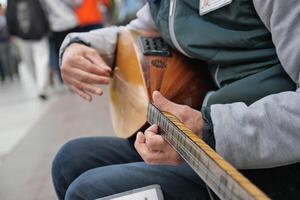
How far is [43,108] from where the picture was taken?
3.97m

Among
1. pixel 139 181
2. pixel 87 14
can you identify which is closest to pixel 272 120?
pixel 139 181

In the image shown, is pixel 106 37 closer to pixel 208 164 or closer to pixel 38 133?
pixel 208 164

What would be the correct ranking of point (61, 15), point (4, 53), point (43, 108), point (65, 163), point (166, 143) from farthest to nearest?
point (4, 53) → point (61, 15) → point (43, 108) → point (65, 163) → point (166, 143)

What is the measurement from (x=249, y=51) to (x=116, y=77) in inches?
22.6

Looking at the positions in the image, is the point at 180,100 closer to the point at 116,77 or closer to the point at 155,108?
the point at 155,108

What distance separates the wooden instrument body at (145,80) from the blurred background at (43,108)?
3.03ft

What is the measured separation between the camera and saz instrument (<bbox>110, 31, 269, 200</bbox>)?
549mm

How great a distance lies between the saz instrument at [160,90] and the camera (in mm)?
549

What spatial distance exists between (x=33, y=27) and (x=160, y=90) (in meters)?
3.47

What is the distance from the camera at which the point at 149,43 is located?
111 cm

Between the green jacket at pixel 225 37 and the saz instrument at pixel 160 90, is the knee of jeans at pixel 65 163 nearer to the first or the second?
the saz instrument at pixel 160 90

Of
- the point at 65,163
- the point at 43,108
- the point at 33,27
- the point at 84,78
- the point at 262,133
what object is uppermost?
the point at 262,133

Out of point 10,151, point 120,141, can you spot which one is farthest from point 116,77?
point 10,151

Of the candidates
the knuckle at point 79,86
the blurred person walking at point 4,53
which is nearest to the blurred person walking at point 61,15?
the knuckle at point 79,86
